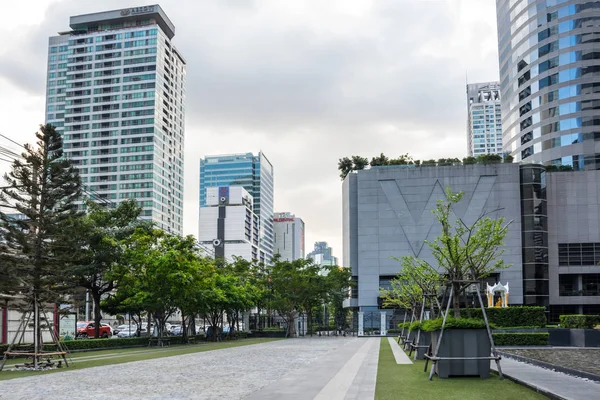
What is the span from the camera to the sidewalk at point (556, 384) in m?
11.8

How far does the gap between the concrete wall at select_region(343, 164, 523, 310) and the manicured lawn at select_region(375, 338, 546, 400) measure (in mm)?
61822

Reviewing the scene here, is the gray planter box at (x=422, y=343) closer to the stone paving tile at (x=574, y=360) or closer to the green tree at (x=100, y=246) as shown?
the stone paving tile at (x=574, y=360)

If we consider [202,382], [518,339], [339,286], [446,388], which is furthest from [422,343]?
[339,286]

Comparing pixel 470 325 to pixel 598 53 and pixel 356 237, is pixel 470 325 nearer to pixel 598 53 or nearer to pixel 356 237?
pixel 356 237

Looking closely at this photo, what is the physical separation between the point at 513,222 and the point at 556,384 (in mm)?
63697

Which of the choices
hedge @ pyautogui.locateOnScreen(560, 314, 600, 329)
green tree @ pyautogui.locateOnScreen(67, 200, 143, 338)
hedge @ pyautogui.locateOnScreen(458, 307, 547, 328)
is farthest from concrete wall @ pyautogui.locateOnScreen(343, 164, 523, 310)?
green tree @ pyautogui.locateOnScreen(67, 200, 143, 338)

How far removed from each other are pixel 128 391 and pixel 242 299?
127ft

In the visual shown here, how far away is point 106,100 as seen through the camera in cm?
14900

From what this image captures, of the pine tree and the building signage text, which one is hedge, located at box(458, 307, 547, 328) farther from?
the building signage text

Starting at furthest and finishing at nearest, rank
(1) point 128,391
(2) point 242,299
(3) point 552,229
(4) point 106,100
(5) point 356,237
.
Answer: (4) point 106,100 < (5) point 356,237 < (3) point 552,229 < (2) point 242,299 < (1) point 128,391

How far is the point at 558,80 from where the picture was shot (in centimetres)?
9181

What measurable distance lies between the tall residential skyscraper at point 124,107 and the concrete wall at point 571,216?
299 ft

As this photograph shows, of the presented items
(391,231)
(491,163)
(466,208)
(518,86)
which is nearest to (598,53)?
(518,86)

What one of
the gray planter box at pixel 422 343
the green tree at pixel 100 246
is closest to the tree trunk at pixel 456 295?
the gray planter box at pixel 422 343
